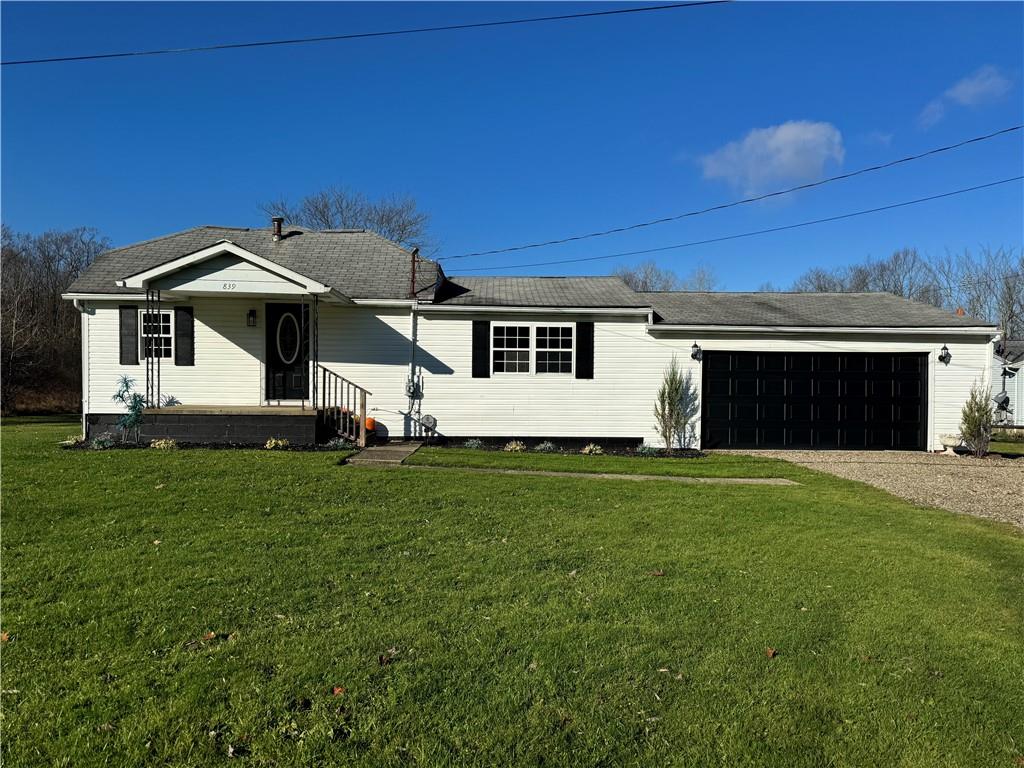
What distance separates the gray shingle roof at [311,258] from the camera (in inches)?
520

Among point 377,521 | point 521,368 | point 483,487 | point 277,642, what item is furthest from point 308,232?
point 277,642

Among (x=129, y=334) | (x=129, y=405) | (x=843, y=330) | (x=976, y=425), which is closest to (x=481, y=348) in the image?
(x=129, y=405)

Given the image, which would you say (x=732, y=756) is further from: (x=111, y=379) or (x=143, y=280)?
(x=111, y=379)

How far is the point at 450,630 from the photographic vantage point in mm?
3689

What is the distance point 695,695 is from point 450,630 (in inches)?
56.9

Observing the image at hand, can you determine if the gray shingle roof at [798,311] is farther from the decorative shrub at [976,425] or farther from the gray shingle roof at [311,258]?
the gray shingle roof at [311,258]

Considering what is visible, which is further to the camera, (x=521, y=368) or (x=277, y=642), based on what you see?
(x=521, y=368)

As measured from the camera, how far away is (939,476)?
410 inches

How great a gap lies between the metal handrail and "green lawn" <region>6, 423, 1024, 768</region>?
17.0 ft

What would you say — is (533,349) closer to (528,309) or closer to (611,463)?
(528,309)

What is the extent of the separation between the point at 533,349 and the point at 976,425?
31.5 ft

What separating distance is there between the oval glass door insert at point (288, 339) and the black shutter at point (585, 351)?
6.02 m

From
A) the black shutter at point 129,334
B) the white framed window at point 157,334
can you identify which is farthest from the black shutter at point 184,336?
the black shutter at point 129,334

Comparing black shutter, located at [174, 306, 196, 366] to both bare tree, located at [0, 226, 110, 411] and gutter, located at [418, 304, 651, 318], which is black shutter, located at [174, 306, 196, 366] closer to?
gutter, located at [418, 304, 651, 318]
